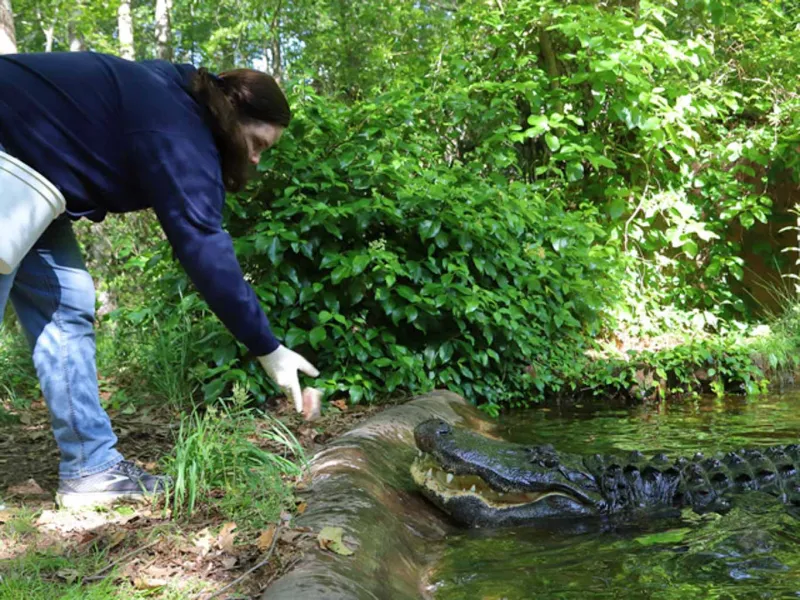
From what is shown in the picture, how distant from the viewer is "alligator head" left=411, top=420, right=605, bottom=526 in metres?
3.12

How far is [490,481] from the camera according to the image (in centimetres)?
317

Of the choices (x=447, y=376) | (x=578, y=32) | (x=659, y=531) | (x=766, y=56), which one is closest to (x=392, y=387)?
(x=447, y=376)

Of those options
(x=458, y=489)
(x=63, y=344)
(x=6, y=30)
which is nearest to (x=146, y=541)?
(x=63, y=344)

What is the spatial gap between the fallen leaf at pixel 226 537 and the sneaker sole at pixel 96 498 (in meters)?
0.43

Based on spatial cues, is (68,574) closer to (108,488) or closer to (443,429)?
(108,488)

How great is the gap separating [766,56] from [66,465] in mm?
9224

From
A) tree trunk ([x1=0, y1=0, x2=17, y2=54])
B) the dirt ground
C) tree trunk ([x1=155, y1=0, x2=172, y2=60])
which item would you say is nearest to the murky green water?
the dirt ground

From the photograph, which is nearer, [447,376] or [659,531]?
[659,531]

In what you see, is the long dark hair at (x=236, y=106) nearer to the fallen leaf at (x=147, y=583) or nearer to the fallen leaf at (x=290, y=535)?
the fallen leaf at (x=290, y=535)

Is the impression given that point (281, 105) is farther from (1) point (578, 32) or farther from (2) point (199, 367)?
(1) point (578, 32)

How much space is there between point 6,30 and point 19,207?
389 cm

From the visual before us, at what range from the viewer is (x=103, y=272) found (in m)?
8.46

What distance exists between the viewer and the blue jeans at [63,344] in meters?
2.63

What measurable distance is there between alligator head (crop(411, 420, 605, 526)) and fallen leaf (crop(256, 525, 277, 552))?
40.0 inches
